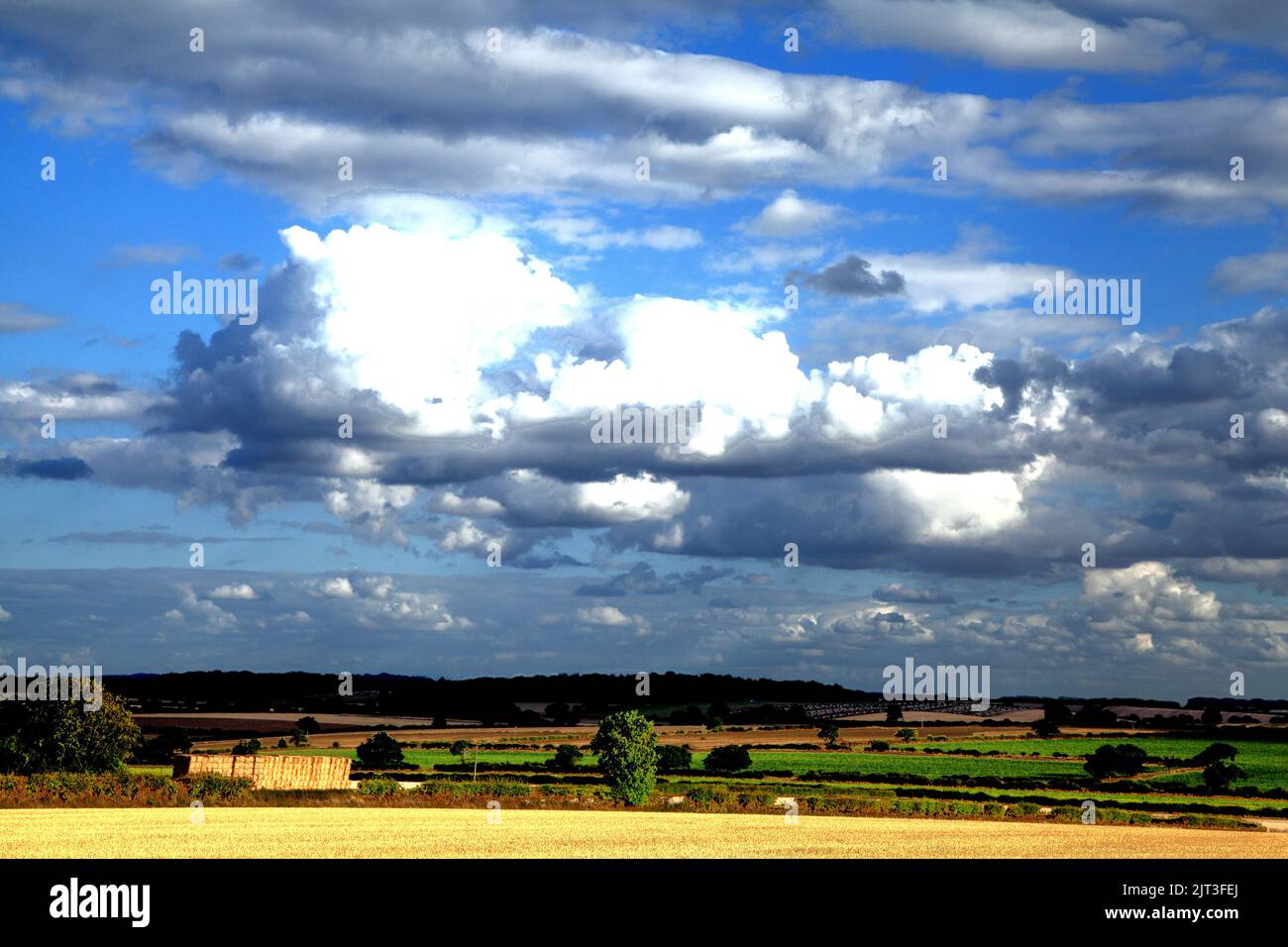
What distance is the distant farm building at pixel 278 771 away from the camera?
98.4 metres

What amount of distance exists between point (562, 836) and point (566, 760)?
68.1m

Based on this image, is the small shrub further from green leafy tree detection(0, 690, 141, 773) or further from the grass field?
the grass field

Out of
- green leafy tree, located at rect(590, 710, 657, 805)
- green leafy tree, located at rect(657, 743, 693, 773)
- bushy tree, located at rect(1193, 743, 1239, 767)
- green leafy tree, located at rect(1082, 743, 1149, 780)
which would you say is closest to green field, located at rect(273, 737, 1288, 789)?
bushy tree, located at rect(1193, 743, 1239, 767)

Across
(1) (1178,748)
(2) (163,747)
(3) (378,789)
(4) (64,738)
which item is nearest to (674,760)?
(3) (378,789)

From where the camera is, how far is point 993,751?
16450 centimetres

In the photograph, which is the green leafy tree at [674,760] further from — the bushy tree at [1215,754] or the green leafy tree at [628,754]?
the bushy tree at [1215,754]

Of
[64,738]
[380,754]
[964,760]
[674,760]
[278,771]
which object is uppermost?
[64,738]

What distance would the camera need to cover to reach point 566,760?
13350 cm

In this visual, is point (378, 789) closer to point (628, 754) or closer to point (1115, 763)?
point (628, 754)

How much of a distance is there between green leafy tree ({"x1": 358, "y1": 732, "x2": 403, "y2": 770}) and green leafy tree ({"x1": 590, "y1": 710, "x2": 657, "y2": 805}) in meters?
52.5

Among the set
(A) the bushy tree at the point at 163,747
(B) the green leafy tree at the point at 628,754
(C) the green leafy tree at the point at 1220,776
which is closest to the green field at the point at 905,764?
(C) the green leafy tree at the point at 1220,776

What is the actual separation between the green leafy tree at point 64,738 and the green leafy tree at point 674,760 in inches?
2133
